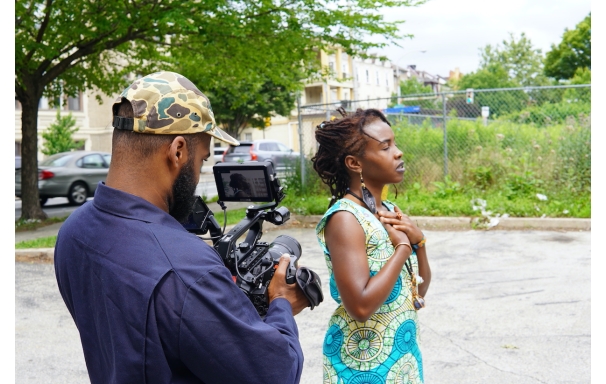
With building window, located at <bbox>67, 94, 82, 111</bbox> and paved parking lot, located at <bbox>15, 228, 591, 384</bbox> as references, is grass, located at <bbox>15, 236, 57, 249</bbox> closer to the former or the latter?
paved parking lot, located at <bbox>15, 228, 591, 384</bbox>

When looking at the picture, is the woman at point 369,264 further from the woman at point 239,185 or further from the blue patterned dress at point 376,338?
the woman at point 239,185

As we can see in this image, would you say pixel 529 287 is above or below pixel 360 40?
below

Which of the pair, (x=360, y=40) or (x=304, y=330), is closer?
(x=304, y=330)

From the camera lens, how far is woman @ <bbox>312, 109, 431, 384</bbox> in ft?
7.55

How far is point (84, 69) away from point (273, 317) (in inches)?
572

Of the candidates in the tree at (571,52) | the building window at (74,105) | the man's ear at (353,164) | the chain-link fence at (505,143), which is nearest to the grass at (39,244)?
the chain-link fence at (505,143)

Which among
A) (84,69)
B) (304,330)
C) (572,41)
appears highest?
(572,41)

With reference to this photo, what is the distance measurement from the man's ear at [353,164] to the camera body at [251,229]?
52cm

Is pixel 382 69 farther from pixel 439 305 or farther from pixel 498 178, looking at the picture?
pixel 439 305

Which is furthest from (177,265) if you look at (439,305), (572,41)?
(572,41)

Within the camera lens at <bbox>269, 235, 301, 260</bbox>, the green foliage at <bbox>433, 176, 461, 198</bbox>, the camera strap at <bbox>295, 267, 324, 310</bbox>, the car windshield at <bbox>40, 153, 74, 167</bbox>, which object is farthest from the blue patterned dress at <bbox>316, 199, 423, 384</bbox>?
the car windshield at <bbox>40, 153, 74, 167</bbox>

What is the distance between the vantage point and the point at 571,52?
51.5m

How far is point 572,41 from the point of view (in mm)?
51375

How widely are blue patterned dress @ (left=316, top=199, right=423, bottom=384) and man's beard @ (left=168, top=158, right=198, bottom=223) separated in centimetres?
90
